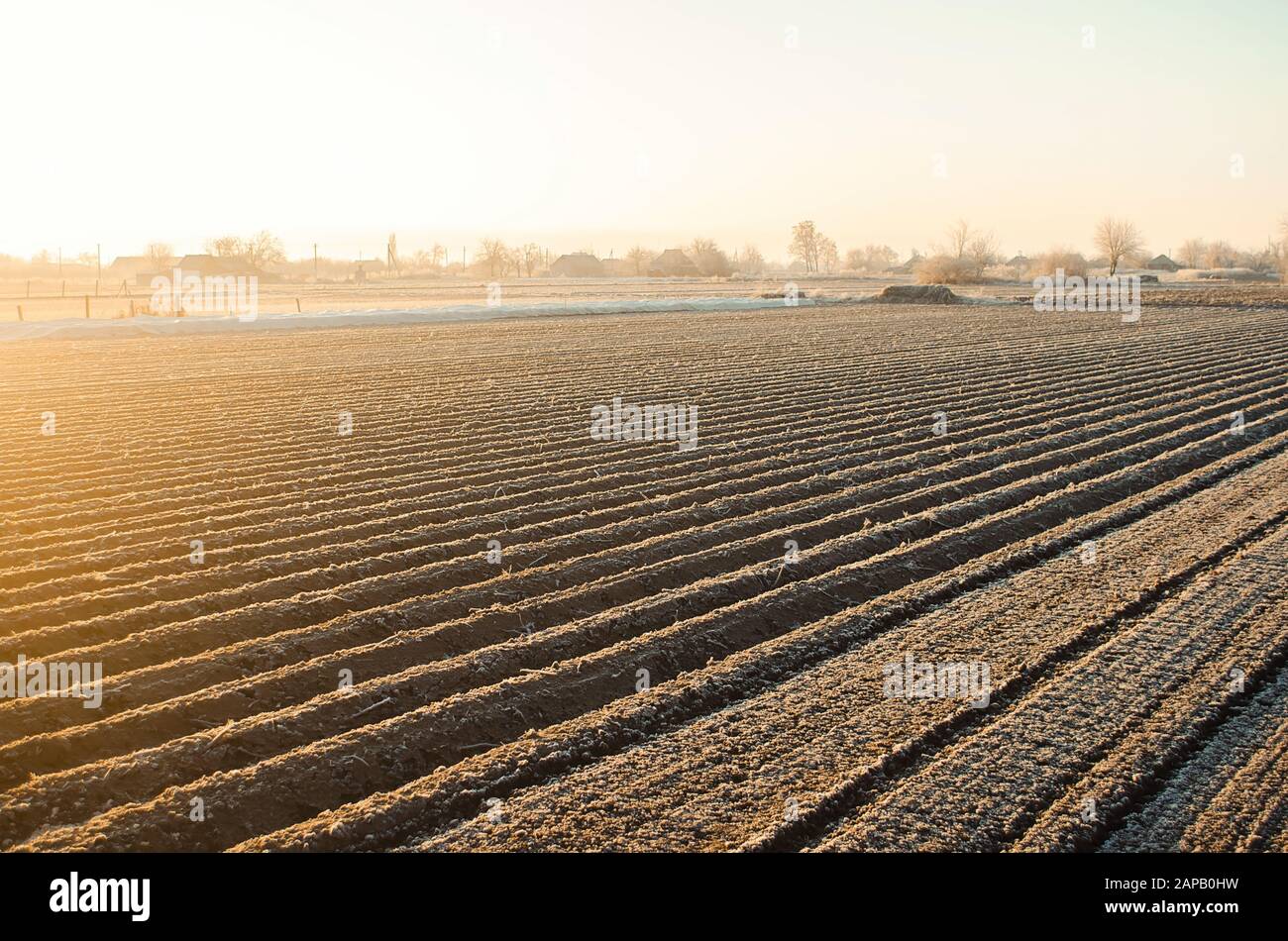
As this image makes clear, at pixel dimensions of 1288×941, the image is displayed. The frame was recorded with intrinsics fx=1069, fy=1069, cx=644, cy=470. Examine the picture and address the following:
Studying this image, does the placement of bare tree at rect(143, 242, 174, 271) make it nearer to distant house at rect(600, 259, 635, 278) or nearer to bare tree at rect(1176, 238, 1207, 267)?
distant house at rect(600, 259, 635, 278)

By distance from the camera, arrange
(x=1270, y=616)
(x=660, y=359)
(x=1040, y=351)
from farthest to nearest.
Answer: (x=1040, y=351), (x=660, y=359), (x=1270, y=616)

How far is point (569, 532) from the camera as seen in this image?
905cm

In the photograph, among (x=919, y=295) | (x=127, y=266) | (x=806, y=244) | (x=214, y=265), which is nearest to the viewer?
(x=919, y=295)

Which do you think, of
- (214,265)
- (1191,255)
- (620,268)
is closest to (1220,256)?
(1191,255)

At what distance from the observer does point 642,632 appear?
6953 mm

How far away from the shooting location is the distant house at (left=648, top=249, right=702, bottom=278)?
107m

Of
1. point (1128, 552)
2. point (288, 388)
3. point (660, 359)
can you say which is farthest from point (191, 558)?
point (660, 359)

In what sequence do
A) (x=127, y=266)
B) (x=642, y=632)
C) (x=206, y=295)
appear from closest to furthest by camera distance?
(x=642, y=632) < (x=206, y=295) < (x=127, y=266)

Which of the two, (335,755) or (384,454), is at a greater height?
(384,454)

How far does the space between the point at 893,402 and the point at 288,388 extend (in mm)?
10036

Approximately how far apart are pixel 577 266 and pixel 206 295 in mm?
59098

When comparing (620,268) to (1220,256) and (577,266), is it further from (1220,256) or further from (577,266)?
(1220,256)
